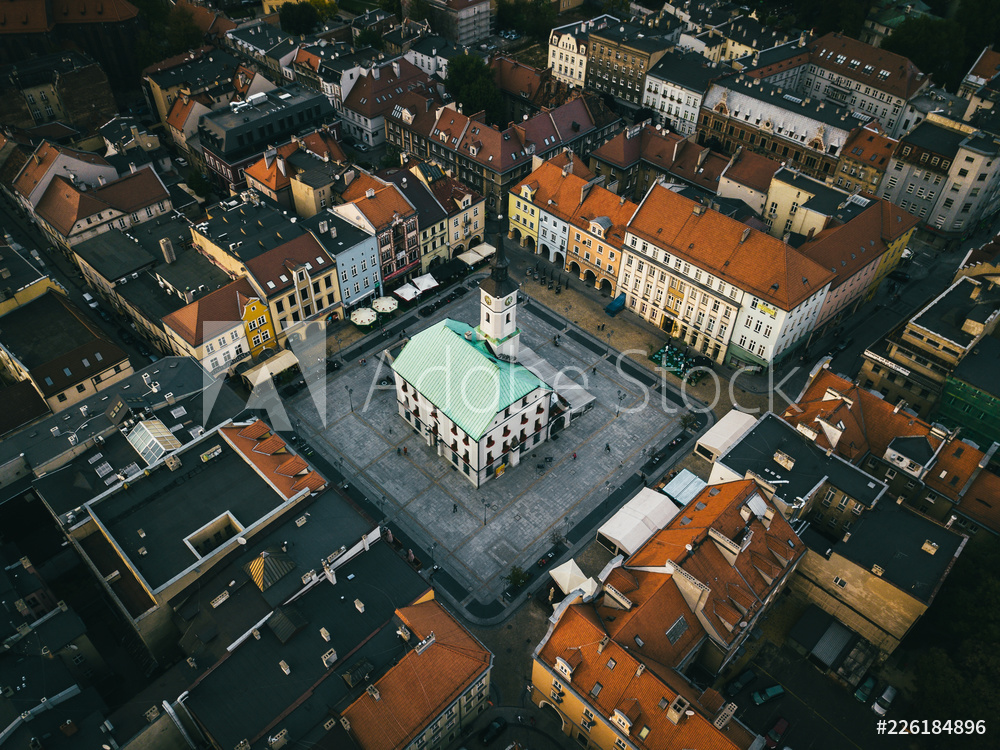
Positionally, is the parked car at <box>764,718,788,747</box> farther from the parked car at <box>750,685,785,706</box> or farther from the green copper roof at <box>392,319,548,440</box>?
the green copper roof at <box>392,319,548,440</box>

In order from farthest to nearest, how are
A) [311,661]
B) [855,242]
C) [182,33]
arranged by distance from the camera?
[182,33], [855,242], [311,661]

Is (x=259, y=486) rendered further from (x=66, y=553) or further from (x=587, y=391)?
(x=587, y=391)

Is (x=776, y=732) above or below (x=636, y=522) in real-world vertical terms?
below

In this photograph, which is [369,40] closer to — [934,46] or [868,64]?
[868,64]

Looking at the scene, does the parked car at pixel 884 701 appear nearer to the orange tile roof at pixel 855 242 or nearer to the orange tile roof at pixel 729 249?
the orange tile roof at pixel 729 249

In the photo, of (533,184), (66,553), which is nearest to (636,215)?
(533,184)

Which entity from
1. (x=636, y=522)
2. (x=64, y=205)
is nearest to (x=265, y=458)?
(x=636, y=522)

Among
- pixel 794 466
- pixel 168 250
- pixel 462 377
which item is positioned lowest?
pixel 462 377
